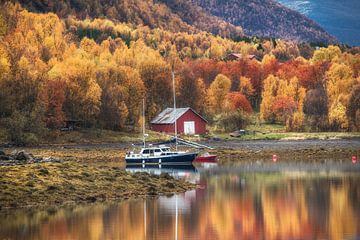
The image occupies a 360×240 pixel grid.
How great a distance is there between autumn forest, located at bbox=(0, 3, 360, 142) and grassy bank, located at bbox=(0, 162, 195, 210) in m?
46.2

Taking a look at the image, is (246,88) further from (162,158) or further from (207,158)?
(162,158)

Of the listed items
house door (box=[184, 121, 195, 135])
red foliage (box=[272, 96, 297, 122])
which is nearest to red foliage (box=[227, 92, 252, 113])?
red foliage (box=[272, 96, 297, 122])

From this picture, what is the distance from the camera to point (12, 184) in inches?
1903

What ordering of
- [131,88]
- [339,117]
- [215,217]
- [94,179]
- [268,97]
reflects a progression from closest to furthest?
[215,217] < [94,179] < [131,88] < [339,117] < [268,97]

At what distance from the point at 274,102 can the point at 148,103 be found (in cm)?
2693

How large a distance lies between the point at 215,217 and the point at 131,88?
88674 millimetres

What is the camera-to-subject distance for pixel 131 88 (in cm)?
12962

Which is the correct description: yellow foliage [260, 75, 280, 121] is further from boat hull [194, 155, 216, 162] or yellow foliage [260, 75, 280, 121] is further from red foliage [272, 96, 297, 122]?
boat hull [194, 155, 216, 162]

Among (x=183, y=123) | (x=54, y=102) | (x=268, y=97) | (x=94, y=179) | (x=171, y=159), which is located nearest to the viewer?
(x=94, y=179)

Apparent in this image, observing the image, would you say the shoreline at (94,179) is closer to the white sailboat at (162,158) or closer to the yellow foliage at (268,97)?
the white sailboat at (162,158)

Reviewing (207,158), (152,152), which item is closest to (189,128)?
(207,158)

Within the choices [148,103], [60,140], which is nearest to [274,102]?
[148,103]

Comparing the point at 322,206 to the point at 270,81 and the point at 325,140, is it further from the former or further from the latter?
the point at 270,81

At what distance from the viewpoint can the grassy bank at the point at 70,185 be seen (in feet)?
153
